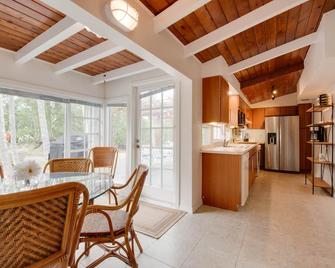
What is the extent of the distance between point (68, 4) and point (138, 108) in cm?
244

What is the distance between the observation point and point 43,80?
3037mm

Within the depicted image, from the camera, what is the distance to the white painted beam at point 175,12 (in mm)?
1744

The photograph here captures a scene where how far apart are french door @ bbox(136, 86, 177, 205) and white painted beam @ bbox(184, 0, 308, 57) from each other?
87 cm

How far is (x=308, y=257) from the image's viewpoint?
1817 mm

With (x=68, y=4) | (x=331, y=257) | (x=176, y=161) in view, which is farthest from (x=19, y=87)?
(x=331, y=257)

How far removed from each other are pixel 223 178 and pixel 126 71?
2459 mm

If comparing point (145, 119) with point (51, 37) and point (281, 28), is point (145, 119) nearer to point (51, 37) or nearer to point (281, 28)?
point (51, 37)

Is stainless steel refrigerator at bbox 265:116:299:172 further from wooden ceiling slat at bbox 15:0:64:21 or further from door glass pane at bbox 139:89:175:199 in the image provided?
wooden ceiling slat at bbox 15:0:64:21

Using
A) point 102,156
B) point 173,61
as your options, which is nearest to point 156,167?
point 102,156

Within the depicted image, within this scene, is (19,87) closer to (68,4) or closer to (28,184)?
(28,184)

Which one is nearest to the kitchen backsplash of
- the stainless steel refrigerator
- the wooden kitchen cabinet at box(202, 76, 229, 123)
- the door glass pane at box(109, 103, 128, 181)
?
the stainless steel refrigerator

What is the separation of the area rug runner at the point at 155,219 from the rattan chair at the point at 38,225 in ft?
4.83

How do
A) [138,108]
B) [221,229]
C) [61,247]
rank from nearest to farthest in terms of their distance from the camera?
1. [61,247]
2. [221,229]
3. [138,108]

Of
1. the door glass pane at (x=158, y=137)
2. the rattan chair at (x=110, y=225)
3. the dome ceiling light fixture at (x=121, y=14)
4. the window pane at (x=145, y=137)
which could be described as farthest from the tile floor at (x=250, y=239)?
the dome ceiling light fixture at (x=121, y=14)
